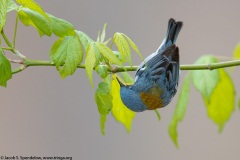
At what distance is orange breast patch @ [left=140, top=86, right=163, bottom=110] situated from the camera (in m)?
2.38

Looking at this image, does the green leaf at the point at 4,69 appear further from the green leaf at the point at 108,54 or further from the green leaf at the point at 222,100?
the green leaf at the point at 222,100

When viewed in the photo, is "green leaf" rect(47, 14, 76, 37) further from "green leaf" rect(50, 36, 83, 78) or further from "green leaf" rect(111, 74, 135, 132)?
"green leaf" rect(111, 74, 135, 132)

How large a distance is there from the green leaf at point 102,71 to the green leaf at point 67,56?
10cm

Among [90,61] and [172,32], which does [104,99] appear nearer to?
[90,61]

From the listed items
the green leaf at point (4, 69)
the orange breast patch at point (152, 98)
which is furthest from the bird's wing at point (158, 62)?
the green leaf at point (4, 69)

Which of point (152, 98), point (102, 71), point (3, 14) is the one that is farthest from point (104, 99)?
point (152, 98)

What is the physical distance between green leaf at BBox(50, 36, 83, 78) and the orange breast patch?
2.23 ft

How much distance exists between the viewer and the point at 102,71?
183cm

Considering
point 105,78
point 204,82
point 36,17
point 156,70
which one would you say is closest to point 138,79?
point 156,70

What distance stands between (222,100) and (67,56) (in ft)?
4.18

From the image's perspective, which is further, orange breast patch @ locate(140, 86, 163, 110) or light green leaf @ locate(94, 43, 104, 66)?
orange breast patch @ locate(140, 86, 163, 110)

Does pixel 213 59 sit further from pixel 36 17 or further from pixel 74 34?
pixel 36 17

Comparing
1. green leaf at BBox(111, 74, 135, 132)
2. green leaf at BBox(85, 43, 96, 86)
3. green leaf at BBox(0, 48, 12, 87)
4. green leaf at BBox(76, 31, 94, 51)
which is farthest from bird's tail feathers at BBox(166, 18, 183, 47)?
green leaf at BBox(0, 48, 12, 87)

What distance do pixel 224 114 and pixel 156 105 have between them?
530 mm
